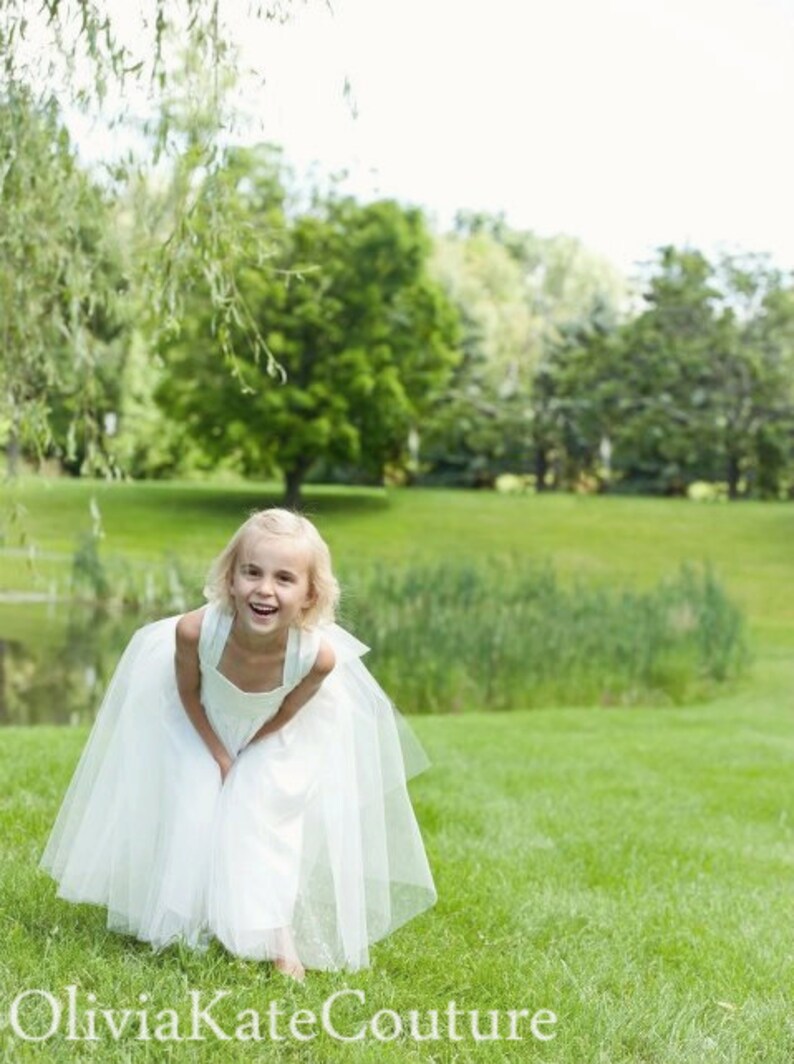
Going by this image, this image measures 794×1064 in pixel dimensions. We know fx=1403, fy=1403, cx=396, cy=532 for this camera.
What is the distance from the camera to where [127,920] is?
9.45 ft

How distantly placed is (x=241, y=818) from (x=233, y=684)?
0.27 m

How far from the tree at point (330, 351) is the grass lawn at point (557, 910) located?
1134cm

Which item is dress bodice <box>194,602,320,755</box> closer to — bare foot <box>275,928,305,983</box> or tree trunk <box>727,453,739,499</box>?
bare foot <box>275,928,305,983</box>

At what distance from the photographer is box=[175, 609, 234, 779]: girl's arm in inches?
112

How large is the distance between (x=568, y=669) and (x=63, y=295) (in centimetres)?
544

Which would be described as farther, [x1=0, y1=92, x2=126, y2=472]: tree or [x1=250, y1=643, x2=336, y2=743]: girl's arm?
[x1=0, y1=92, x2=126, y2=472]: tree

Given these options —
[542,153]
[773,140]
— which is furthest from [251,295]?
[773,140]

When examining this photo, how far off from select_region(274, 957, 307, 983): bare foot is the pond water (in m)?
6.47

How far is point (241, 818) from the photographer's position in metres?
2.82

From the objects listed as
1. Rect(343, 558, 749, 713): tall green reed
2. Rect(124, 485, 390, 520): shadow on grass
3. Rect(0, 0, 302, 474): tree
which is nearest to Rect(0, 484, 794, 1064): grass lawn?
Rect(343, 558, 749, 713): tall green reed

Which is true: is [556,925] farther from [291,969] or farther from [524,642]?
[524,642]

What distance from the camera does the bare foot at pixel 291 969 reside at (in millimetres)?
2734

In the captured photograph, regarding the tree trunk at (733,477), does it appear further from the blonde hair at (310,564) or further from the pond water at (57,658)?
the blonde hair at (310,564)

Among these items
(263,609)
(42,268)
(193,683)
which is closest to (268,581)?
(263,609)
